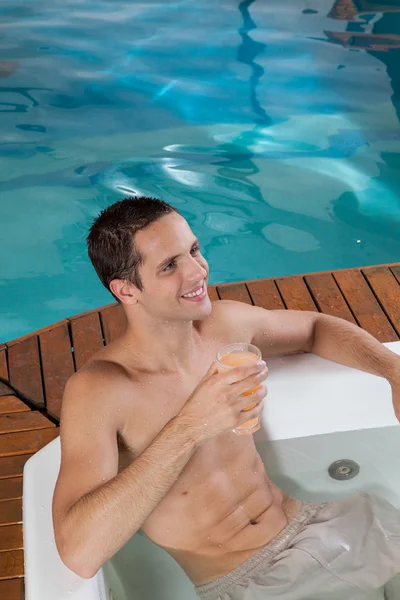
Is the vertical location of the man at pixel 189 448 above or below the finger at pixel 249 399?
below

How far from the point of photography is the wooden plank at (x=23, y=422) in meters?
2.50

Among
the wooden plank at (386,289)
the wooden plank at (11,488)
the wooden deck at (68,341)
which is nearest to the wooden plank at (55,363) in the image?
the wooden deck at (68,341)

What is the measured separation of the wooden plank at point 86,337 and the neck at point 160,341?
80 centimetres

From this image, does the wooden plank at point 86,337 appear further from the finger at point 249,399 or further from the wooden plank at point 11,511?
the finger at point 249,399

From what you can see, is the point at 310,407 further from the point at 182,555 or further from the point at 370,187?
the point at 370,187

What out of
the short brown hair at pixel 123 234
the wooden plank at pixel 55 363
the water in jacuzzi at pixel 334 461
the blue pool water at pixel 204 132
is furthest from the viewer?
the blue pool water at pixel 204 132

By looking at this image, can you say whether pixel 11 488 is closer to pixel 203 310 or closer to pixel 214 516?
pixel 214 516

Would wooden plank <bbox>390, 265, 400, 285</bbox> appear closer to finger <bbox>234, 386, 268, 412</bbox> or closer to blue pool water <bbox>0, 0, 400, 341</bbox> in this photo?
blue pool water <bbox>0, 0, 400, 341</bbox>

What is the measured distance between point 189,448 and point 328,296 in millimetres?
1419

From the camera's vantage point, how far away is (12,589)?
2023 millimetres

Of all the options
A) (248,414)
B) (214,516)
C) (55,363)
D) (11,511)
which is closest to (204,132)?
(55,363)

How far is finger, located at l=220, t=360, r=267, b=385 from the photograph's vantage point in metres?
1.57

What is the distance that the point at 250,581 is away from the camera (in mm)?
1975

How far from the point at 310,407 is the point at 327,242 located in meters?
1.88
